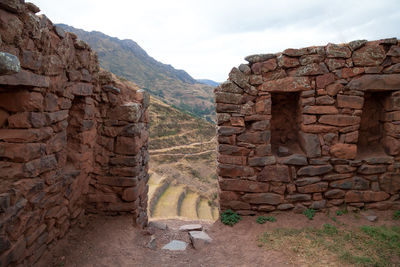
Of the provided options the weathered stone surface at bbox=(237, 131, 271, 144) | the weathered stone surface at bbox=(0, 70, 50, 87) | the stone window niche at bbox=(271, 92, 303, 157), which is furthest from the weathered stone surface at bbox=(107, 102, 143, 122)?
the stone window niche at bbox=(271, 92, 303, 157)

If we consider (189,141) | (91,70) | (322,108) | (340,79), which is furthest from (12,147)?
(189,141)

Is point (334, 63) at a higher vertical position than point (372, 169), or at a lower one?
higher

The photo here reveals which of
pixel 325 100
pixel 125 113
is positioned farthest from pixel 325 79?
pixel 125 113

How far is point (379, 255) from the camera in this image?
3.69 metres

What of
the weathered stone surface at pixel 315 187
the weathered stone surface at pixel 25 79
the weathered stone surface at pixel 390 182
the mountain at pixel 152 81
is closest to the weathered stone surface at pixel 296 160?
the weathered stone surface at pixel 315 187

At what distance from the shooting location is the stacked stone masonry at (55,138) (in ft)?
8.52

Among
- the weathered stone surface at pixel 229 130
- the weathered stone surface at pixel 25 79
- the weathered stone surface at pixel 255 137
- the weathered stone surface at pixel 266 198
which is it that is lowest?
the weathered stone surface at pixel 266 198

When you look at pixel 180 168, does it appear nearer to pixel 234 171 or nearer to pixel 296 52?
pixel 234 171

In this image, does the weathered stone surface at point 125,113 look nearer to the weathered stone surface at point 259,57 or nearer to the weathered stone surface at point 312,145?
the weathered stone surface at point 259,57

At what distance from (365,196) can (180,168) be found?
14.6m

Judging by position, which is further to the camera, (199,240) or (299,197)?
(299,197)

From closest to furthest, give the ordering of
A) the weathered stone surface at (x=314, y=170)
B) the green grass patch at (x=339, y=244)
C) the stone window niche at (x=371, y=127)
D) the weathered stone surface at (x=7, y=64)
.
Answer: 1. the weathered stone surface at (x=7, y=64)
2. the green grass patch at (x=339, y=244)
3. the weathered stone surface at (x=314, y=170)
4. the stone window niche at (x=371, y=127)

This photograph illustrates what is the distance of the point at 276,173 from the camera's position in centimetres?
506

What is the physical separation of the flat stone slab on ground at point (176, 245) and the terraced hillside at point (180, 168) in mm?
4009
